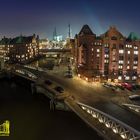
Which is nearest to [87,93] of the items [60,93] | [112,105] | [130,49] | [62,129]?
[60,93]

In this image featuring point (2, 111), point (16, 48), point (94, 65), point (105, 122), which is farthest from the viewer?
point (16, 48)

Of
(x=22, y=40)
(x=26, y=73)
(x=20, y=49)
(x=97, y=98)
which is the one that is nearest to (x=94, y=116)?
(x=97, y=98)

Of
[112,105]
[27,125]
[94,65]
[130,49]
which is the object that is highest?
[130,49]

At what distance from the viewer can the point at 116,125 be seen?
48875 millimetres

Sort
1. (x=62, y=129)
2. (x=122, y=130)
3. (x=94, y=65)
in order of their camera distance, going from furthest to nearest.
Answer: (x=94, y=65), (x=62, y=129), (x=122, y=130)

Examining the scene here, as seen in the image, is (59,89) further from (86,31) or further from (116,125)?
(86,31)

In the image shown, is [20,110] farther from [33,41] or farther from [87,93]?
[33,41]

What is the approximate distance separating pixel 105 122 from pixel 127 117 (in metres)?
6.44

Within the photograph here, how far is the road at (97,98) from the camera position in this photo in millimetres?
55500

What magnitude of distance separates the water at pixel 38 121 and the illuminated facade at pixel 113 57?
27076mm

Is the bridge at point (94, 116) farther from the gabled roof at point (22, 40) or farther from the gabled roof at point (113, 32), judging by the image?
the gabled roof at point (22, 40)

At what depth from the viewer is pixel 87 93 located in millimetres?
77562

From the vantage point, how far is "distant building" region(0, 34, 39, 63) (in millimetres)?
176125

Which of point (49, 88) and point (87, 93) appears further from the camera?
point (49, 88)
